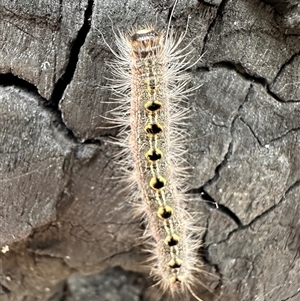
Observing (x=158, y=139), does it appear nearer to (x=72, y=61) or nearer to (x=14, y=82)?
(x=72, y=61)

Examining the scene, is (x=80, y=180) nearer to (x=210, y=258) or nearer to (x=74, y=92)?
(x=74, y=92)

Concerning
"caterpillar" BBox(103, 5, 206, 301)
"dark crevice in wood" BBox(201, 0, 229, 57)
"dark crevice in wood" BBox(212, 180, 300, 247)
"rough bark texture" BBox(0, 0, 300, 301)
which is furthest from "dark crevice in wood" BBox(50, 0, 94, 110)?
"dark crevice in wood" BBox(212, 180, 300, 247)

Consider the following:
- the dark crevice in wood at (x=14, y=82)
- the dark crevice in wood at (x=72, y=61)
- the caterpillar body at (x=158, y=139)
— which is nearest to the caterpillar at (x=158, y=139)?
the caterpillar body at (x=158, y=139)

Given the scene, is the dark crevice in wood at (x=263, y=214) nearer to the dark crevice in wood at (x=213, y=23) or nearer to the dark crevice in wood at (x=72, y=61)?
the dark crevice in wood at (x=213, y=23)

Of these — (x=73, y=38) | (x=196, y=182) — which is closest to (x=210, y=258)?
(x=196, y=182)

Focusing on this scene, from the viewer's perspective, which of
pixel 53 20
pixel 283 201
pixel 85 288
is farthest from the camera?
pixel 85 288
